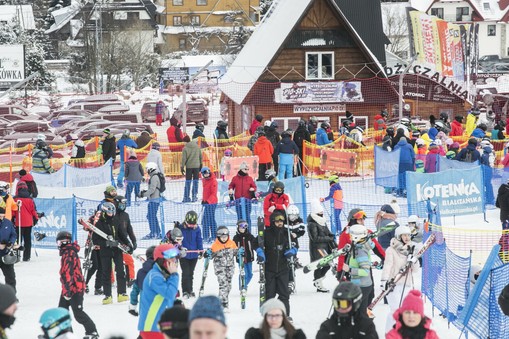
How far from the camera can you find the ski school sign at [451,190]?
19.2 metres

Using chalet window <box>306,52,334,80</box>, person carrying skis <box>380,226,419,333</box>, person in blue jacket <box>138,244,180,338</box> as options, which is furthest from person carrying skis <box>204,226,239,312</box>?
chalet window <box>306,52,334,80</box>

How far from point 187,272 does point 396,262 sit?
3442mm

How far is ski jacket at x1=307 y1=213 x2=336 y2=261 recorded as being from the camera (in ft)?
48.3

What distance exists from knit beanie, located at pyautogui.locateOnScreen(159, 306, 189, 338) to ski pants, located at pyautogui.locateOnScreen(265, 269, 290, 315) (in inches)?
250

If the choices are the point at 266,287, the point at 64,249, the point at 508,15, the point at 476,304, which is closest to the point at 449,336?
the point at 476,304

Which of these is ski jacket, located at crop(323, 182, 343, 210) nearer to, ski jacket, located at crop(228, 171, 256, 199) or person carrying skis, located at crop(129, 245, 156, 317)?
ski jacket, located at crop(228, 171, 256, 199)

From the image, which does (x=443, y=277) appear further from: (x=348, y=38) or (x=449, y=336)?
(x=348, y=38)

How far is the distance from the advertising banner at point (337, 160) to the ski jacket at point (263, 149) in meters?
2.32

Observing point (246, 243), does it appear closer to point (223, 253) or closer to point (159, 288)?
point (223, 253)

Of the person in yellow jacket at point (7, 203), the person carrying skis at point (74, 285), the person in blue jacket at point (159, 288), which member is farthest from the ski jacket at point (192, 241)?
the person in blue jacket at point (159, 288)

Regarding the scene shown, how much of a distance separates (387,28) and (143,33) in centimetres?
2233

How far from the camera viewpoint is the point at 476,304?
39.0 feet

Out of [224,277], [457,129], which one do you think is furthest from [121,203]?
[457,129]

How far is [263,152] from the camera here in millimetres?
23656
